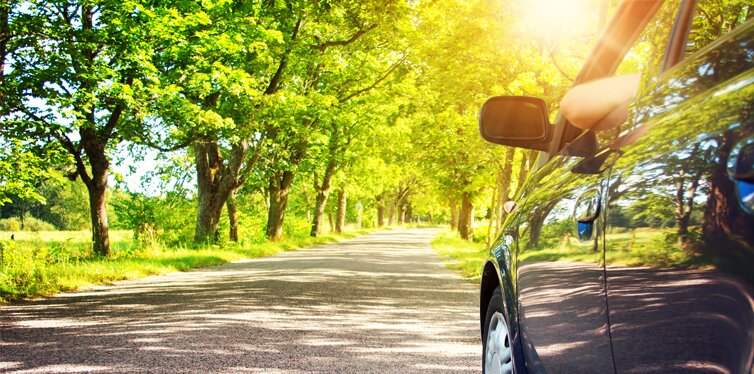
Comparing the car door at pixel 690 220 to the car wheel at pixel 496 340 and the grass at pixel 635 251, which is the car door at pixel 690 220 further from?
the car wheel at pixel 496 340

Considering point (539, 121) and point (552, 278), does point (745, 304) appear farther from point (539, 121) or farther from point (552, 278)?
point (539, 121)

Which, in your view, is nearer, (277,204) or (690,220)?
(690,220)

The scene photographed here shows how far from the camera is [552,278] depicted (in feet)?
7.29

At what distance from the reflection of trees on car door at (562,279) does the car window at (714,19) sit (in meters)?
0.43

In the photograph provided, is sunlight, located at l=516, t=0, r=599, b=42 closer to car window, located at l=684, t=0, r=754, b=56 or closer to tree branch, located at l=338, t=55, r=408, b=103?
tree branch, located at l=338, t=55, r=408, b=103

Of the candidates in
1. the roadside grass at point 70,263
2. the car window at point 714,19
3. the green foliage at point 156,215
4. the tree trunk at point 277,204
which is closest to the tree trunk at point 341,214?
the tree trunk at point 277,204

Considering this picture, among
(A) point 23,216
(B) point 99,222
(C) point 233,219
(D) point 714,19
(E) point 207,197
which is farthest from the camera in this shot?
(A) point 23,216

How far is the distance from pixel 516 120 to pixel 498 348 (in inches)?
38.7

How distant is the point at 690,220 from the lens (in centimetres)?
131

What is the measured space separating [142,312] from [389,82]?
69.3 ft

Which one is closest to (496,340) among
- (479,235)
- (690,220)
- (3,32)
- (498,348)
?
(498,348)

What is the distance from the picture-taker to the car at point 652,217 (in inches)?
46.7

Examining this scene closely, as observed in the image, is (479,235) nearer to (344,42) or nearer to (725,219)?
(344,42)

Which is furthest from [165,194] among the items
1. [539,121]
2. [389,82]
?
[539,121]
